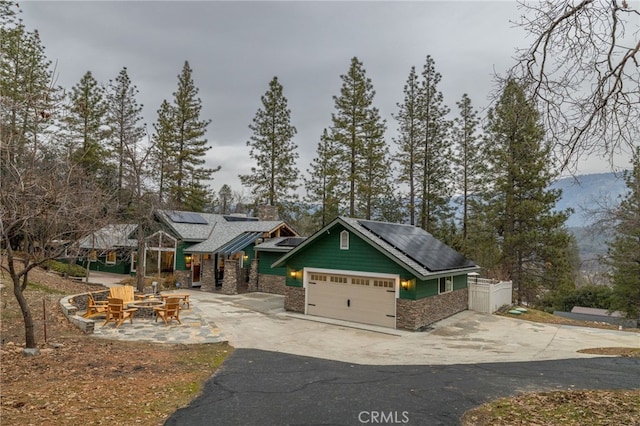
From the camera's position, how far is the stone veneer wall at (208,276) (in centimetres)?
2285

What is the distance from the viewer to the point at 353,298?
51.4 ft

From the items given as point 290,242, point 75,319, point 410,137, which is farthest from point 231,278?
point 410,137

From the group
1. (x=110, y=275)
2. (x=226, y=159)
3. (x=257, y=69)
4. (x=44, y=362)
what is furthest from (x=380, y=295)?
(x=226, y=159)

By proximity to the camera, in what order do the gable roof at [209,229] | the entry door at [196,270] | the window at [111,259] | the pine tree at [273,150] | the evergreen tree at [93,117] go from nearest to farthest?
the gable roof at [209,229]
the entry door at [196,270]
the window at [111,259]
the evergreen tree at [93,117]
the pine tree at [273,150]

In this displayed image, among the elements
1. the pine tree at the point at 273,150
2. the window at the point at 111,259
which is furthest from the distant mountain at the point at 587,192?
the window at the point at 111,259

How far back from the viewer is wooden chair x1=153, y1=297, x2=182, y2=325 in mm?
13344

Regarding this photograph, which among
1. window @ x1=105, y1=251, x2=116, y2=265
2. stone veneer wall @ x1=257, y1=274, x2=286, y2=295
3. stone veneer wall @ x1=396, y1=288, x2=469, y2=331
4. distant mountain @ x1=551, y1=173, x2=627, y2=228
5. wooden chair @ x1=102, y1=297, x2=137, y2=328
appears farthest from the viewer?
window @ x1=105, y1=251, x2=116, y2=265

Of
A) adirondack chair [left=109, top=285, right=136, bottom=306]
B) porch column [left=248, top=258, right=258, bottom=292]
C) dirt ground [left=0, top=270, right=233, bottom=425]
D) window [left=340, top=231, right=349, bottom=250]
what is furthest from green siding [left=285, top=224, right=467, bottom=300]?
adirondack chair [left=109, top=285, right=136, bottom=306]

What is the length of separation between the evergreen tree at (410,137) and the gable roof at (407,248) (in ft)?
44.1

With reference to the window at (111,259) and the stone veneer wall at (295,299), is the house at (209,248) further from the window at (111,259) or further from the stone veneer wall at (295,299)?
the stone veneer wall at (295,299)

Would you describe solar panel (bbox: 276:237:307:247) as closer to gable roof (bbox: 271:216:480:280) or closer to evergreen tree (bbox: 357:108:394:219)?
gable roof (bbox: 271:216:480:280)

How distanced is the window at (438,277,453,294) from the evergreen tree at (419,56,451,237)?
594 inches

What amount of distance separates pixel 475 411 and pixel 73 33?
14753 mm

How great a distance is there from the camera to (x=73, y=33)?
11828 millimetres
